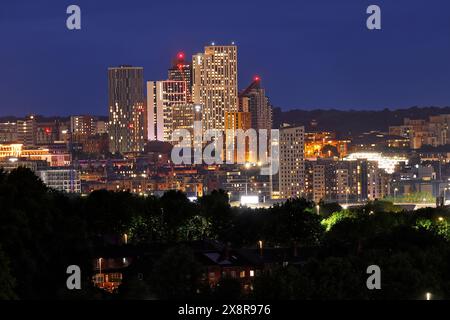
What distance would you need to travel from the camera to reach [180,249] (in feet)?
123

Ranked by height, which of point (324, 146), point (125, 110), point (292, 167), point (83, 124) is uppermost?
point (125, 110)

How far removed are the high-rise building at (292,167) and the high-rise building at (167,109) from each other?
3733 cm

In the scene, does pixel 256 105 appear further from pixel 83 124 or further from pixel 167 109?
pixel 83 124

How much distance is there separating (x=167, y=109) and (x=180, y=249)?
476 feet

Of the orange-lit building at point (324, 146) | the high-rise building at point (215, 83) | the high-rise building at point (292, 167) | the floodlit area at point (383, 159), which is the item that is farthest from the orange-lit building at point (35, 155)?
the floodlit area at point (383, 159)

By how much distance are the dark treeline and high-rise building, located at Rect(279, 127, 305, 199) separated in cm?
7660

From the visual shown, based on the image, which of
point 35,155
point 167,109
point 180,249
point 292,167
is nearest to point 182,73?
point 167,109

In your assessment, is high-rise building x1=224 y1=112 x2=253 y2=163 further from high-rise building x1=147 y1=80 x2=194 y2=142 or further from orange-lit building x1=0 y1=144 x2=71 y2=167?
orange-lit building x1=0 y1=144 x2=71 y2=167

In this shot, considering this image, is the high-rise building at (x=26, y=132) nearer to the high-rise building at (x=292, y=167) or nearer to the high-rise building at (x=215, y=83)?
the high-rise building at (x=215, y=83)
